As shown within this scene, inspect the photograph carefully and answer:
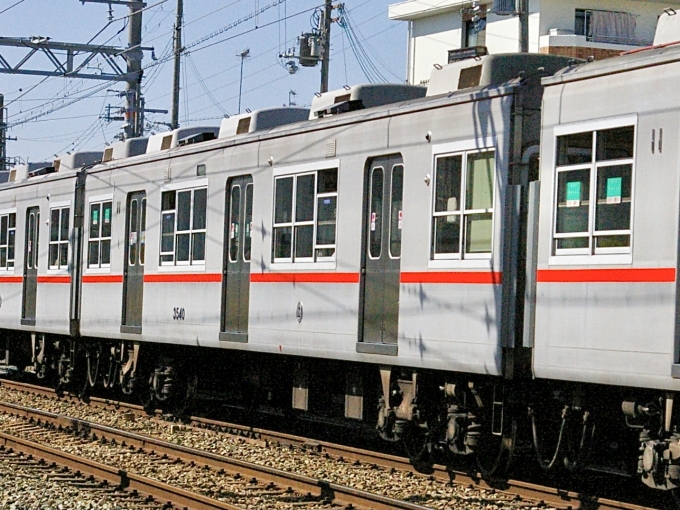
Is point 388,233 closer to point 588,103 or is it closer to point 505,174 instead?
point 505,174

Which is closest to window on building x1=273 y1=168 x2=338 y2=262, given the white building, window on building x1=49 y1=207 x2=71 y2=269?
window on building x1=49 y1=207 x2=71 y2=269

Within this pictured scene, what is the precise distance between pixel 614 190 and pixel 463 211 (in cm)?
205

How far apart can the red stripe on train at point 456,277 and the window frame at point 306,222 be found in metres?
1.50

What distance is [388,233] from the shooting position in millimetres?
13234

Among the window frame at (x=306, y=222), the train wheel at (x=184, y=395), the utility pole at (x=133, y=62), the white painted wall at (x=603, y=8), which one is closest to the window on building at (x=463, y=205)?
the window frame at (x=306, y=222)

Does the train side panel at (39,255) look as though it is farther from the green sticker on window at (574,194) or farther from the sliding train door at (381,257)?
the green sticker on window at (574,194)

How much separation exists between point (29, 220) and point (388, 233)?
11614 mm

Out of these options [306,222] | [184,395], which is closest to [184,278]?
[184,395]

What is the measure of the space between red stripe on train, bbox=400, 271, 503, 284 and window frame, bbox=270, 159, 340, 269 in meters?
1.50

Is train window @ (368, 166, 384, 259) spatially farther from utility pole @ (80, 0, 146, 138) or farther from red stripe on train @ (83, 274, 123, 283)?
utility pole @ (80, 0, 146, 138)

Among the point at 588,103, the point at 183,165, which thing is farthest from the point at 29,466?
the point at 588,103

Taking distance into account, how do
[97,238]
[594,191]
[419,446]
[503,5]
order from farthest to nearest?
1. [503,5]
2. [97,238]
3. [419,446]
4. [594,191]

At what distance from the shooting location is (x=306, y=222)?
1464 centimetres

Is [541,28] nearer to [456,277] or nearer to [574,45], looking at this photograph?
[574,45]
